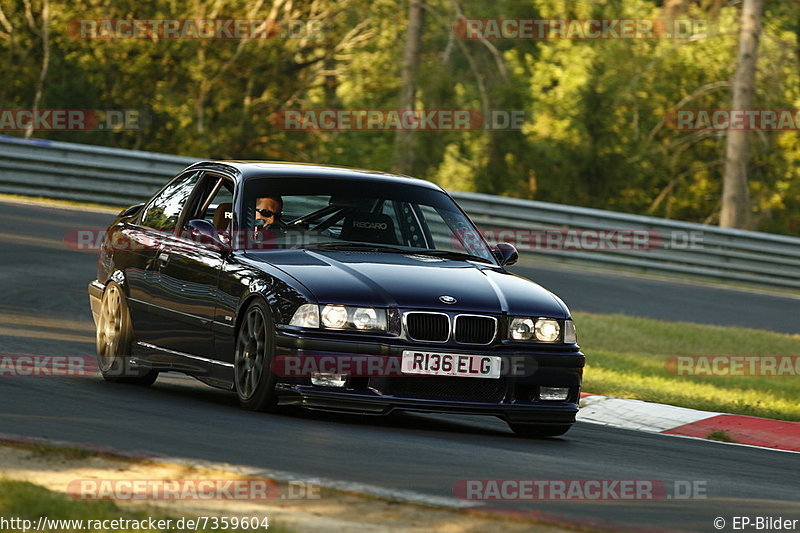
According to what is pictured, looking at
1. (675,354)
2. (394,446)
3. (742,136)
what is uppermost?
(742,136)

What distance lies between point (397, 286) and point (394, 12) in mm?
28787

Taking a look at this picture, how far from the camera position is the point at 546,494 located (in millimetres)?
6332

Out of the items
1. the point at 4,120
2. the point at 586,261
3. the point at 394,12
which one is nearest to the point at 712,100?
the point at 394,12

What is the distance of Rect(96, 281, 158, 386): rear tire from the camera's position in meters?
10.0

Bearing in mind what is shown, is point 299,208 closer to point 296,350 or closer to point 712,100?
point 296,350

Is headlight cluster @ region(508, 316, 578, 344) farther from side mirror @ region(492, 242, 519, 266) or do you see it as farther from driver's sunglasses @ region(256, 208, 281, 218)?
driver's sunglasses @ region(256, 208, 281, 218)

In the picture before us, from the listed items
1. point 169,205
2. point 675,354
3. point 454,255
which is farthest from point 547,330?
point 675,354

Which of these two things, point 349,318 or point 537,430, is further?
point 537,430

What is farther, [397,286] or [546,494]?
[397,286]

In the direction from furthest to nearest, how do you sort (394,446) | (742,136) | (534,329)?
1. (742,136)
2. (534,329)
3. (394,446)

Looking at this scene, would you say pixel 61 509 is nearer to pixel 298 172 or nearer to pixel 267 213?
pixel 267 213

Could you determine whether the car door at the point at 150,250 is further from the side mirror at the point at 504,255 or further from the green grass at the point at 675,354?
the green grass at the point at 675,354

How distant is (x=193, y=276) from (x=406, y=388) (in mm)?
1778

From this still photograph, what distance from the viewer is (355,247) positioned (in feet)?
30.0
